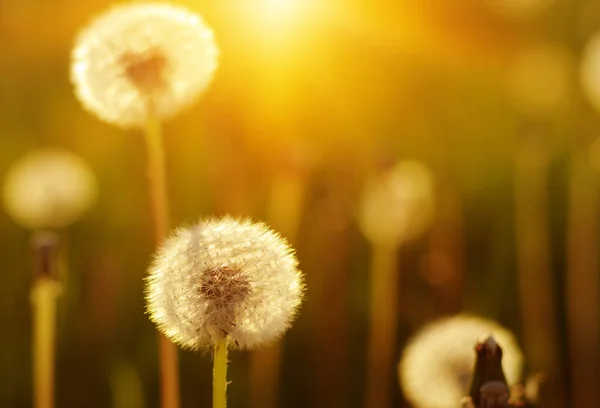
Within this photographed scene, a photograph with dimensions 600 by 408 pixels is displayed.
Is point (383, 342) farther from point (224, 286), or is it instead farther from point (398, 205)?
point (224, 286)

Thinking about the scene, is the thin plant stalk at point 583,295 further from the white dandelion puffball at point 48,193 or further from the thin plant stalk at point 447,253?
the white dandelion puffball at point 48,193

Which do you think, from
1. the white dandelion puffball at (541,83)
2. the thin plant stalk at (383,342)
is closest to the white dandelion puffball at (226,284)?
the thin plant stalk at (383,342)

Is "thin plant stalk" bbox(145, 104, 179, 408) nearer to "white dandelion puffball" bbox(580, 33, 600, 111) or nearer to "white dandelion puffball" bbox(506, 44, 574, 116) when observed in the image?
"white dandelion puffball" bbox(580, 33, 600, 111)

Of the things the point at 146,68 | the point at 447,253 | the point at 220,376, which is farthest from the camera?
the point at 447,253

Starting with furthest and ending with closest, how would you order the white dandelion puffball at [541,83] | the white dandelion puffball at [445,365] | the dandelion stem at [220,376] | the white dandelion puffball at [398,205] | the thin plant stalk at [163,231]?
the white dandelion puffball at [541,83]
the white dandelion puffball at [398,205]
the white dandelion puffball at [445,365]
the thin plant stalk at [163,231]
the dandelion stem at [220,376]

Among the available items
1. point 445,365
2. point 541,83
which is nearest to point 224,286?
point 445,365
